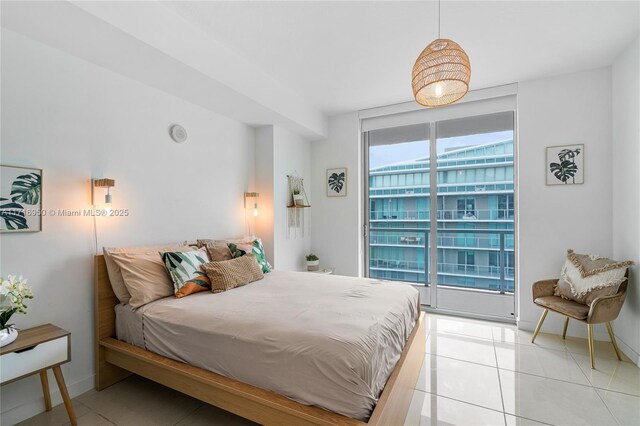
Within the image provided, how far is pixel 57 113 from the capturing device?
2213 millimetres

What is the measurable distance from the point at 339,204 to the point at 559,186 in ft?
8.76

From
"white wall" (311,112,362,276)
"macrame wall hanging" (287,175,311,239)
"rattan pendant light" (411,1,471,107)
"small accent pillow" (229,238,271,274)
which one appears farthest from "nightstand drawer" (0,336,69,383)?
"white wall" (311,112,362,276)

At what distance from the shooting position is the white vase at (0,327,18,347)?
1.69m

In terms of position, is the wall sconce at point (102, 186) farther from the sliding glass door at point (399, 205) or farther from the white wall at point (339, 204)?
the sliding glass door at point (399, 205)

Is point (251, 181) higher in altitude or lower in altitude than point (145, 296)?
higher

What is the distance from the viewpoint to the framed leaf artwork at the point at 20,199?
1.95 meters

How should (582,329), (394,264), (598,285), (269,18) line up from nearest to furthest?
(269,18), (598,285), (582,329), (394,264)

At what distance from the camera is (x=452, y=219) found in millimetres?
4156

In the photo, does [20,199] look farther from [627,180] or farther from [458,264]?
[627,180]

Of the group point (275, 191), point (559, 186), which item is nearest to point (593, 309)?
point (559, 186)

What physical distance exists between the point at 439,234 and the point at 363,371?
10.3ft

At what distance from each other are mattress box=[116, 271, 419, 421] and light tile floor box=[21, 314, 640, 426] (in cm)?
42

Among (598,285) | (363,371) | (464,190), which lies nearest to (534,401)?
(598,285)

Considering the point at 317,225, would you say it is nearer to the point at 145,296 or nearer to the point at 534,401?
the point at 145,296
